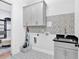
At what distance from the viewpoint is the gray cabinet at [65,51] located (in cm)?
193

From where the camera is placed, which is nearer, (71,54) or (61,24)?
(71,54)

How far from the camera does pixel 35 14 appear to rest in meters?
3.11

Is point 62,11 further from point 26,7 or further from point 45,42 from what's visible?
point 26,7

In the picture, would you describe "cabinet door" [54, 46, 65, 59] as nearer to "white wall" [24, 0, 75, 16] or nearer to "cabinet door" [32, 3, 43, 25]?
"cabinet door" [32, 3, 43, 25]

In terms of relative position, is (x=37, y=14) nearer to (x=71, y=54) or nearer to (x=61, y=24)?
(x=61, y=24)

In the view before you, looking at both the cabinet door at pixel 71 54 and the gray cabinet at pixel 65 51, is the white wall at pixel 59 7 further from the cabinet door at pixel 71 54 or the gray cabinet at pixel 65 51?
the cabinet door at pixel 71 54

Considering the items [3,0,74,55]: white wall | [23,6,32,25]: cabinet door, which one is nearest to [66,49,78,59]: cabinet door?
[3,0,74,55]: white wall

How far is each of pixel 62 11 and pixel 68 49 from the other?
1.60 m

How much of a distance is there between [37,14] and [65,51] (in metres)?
1.96

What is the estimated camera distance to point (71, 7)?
2570mm

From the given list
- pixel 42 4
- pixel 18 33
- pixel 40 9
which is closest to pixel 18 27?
pixel 18 33

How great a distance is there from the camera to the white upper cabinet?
9.56ft

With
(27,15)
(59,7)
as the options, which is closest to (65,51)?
(59,7)

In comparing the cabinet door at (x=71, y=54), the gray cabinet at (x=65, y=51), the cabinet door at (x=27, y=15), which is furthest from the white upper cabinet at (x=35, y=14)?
the cabinet door at (x=71, y=54)
